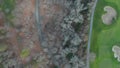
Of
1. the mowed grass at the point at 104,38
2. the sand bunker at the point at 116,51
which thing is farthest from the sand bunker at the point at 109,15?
the sand bunker at the point at 116,51

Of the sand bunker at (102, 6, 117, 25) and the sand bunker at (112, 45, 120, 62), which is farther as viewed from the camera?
the sand bunker at (102, 6, 117, 25)

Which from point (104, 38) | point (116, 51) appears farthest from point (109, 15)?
point (116, 51)

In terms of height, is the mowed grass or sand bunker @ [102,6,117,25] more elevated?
sand bunker @ [102,6,117,25]

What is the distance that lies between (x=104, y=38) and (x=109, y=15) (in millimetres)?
1689

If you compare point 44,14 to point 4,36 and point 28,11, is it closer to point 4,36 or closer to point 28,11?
point 28,11

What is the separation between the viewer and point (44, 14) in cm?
2288

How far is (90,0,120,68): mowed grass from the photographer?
2247 cm

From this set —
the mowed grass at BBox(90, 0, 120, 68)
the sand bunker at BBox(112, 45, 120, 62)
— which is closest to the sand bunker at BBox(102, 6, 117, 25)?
the mowed grass at BBox(90, 0, 120, 68)

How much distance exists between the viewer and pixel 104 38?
22609 millimetres

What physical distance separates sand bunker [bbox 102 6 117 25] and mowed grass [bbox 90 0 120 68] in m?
0.22

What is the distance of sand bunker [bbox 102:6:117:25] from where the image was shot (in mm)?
22719

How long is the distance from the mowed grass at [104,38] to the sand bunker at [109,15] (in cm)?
22

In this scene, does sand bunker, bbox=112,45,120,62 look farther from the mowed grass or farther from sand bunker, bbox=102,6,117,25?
sand bunker, bbox=102,6,117,25

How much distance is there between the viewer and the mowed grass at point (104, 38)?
22.5m
